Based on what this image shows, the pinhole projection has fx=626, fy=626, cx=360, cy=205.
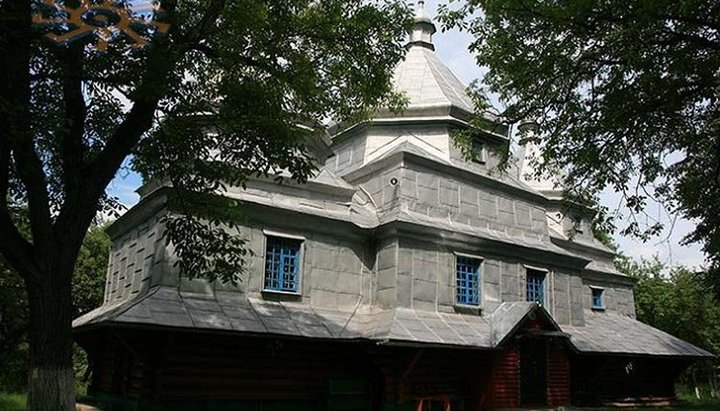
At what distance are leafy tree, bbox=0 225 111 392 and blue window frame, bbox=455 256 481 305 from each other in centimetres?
→ 1633

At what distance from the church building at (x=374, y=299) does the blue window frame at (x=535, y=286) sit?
2.6 inches

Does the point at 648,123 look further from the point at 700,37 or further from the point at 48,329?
the point at 48,329

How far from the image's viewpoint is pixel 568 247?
23.7 meters

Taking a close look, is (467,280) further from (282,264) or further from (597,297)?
(597,297)

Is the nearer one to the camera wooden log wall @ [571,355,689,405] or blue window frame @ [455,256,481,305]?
blue window frame @ [455,256,481,305]

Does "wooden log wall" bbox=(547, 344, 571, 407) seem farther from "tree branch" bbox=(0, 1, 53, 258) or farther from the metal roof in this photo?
"tree branch" bbox=(0, 1, 53, 258)

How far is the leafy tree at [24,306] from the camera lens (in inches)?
1006

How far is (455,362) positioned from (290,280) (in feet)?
15.8

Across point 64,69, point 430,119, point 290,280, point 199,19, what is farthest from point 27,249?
point 430,119

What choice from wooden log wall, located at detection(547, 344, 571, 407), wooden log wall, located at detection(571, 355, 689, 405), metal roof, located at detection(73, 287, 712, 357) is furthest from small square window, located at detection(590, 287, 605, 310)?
wooden log wall, located at detection(547, 344, 571, 407)

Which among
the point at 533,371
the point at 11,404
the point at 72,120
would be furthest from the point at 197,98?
the point at 11,404

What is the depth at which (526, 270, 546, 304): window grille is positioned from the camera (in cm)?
1855

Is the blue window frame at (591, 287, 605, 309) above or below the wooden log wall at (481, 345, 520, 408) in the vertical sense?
above

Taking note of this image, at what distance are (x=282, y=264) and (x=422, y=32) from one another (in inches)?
479
